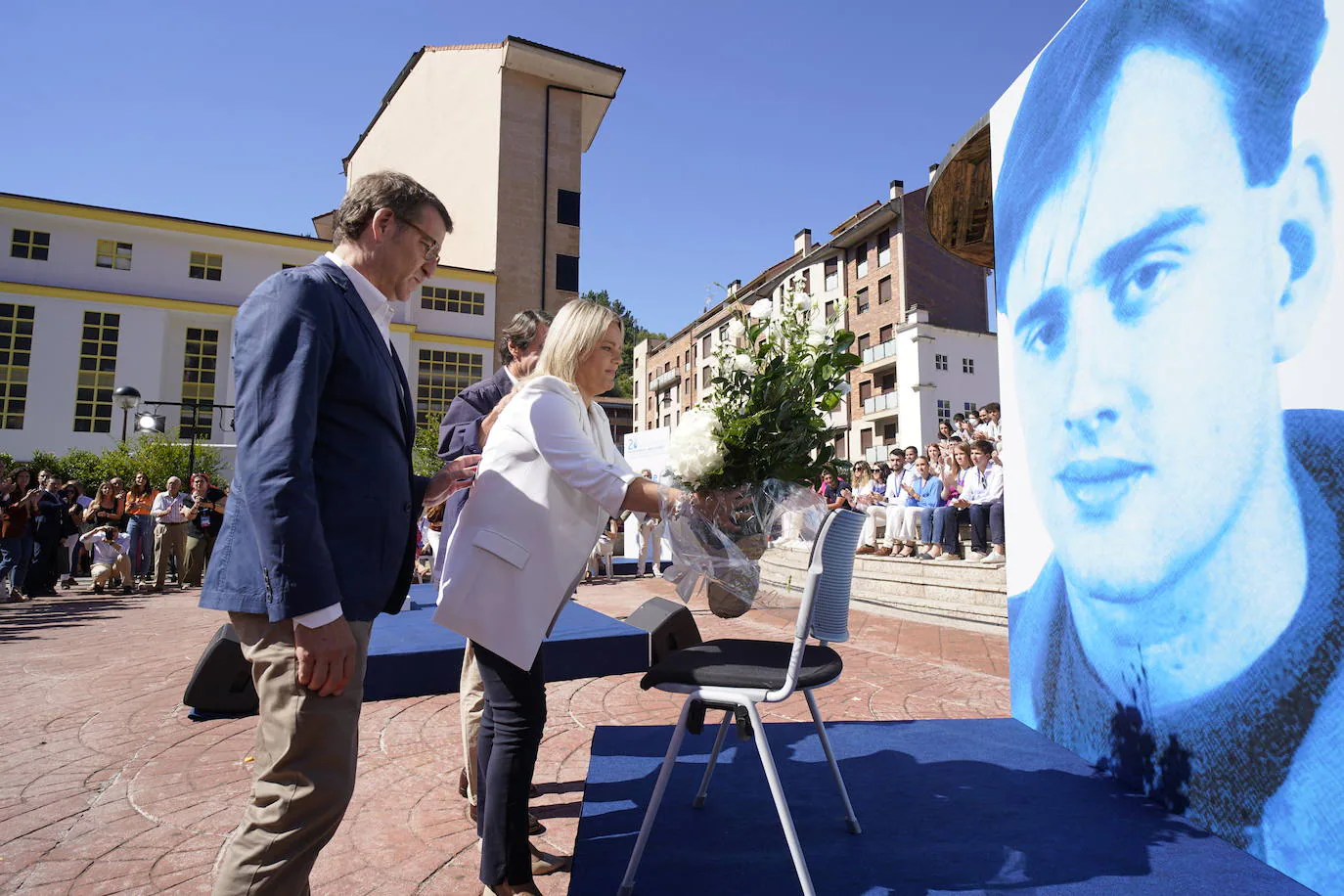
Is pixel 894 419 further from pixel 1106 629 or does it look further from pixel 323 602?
pixel 323 602

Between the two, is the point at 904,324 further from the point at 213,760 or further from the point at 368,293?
the point at 368,293

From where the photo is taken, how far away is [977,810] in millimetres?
2820

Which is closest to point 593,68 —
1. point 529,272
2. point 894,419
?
point 529,272

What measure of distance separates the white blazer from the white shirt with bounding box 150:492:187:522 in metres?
12.7

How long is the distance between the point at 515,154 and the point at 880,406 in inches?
845

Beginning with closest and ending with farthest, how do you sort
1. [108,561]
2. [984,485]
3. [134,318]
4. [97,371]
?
[984,485]
[108,561]
[97,371]
[134,318]

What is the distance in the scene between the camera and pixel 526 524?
2.20 metres

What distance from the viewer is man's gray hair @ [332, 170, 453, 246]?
1896 mm

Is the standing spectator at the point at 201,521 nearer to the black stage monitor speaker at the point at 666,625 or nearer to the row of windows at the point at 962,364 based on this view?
the black stage monitor speaker at the point at 666,625

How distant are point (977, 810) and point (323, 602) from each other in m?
2.54

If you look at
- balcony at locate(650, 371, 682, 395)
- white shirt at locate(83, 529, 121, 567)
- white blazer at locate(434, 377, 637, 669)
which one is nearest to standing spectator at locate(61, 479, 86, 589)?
white shirt at locate(83, 529, 121, 567)

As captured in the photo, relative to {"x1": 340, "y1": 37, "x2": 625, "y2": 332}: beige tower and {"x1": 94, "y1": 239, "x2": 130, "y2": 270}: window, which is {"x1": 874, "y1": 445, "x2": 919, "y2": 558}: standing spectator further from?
{"x1": 94, "y1": 239, "x2": 130, "y2": 270}: window

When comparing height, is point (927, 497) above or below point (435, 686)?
above

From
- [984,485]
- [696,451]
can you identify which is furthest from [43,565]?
[984,485]
